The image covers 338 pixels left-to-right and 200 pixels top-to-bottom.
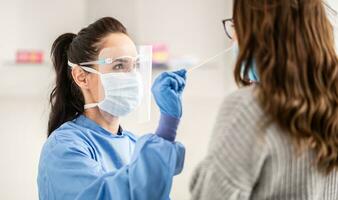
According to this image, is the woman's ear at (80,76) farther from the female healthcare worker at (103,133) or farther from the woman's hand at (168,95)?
the woman's hand at (168,95)

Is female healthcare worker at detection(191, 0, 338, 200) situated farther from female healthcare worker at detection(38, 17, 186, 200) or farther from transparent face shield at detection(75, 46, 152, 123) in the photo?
transparent face shield at detection(75, 46, 152, 123)

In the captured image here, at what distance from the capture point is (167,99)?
1226 mm

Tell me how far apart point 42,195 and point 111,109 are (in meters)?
0.38

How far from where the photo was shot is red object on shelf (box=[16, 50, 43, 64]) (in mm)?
2221

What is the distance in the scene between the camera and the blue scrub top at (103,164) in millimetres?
1189

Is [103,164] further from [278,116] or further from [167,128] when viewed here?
[278,116]

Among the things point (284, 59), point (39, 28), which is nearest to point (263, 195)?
point (284, 59)

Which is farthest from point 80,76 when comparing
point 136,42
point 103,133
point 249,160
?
point 249,160

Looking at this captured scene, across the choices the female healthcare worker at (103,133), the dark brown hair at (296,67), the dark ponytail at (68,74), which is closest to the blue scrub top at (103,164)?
the female healthcare worker at (103,133)

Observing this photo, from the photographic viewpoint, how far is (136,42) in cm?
224

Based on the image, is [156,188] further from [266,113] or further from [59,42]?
[59,42]

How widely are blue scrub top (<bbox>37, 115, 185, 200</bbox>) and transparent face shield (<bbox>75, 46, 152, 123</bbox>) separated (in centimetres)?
9

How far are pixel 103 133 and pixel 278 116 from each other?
0.84 m

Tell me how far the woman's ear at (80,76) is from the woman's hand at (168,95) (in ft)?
1.41
